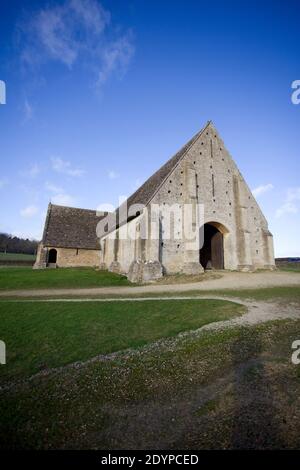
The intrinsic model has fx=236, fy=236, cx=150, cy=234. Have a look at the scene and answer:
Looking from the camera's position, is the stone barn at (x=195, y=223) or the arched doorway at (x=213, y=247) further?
the arched doorway at (x=213, y=247)

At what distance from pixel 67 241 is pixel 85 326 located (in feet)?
87.9

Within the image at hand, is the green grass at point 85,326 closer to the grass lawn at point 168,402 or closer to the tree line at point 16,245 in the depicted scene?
the grass lawn at point 168,402

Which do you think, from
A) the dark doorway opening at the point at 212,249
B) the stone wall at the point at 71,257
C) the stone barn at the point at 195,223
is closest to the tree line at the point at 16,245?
the stone wall at the point at 71,257

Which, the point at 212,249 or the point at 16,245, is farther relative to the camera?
the point at 16,245

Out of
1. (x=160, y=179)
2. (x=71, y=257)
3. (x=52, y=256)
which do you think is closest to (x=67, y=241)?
(x=71, y=257)

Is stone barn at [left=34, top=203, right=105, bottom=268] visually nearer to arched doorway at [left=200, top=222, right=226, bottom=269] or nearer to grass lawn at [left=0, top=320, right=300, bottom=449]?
arched doorway at [left=200, top=222, right=226, bottom=269]

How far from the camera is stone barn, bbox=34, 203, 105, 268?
31.3 meters

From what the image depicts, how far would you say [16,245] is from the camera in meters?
87.1

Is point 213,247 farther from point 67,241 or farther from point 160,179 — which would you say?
point 67,241

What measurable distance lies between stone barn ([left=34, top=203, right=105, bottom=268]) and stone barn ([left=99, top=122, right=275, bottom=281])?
841cm

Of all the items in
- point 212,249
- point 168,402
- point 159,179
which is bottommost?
point 168,402

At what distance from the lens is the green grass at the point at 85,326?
5.95 metres

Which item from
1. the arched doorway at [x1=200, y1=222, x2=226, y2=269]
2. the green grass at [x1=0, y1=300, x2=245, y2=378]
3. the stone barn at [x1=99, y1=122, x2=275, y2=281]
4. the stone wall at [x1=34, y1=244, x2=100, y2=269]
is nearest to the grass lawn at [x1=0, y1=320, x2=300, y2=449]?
the green grass at [x1=0, y1=300, x2=245, y2=378]

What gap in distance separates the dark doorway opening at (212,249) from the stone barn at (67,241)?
16.5 meters
